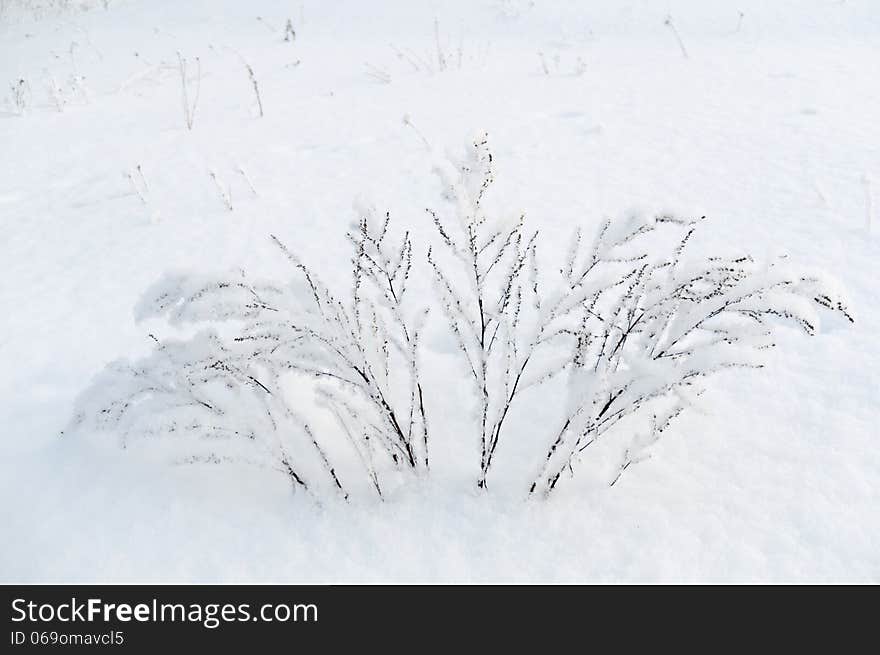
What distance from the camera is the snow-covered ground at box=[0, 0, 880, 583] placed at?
1.26m

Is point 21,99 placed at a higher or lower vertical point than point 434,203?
higher

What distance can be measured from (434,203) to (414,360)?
5.32 ft

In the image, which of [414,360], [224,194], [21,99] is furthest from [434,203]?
[21,99]

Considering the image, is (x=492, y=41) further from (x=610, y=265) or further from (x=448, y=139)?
(x=610, y=265)

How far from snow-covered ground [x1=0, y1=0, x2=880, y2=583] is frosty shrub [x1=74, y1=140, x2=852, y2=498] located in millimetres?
86

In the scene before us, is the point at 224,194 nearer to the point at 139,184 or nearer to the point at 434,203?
the point at 139,184

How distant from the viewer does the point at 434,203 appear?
9.37ft

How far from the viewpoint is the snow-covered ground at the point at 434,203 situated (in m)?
1.26

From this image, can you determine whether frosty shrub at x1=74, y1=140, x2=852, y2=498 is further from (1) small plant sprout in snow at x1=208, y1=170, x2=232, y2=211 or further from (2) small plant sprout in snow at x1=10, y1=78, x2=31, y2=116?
(2) small plant sprout in snow at x1=10, y1=78, x2=31, y2=116

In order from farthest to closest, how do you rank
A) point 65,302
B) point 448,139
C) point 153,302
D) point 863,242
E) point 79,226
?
Answer: point 448,139 < point 79,226 < point 65,302 < point 863,242 < point 153,302

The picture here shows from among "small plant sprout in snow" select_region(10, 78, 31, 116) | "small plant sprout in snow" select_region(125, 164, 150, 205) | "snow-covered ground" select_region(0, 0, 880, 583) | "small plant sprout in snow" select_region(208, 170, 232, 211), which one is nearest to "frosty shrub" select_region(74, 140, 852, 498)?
"snow-covered ground" select_region(0, 0, 880, 583)
